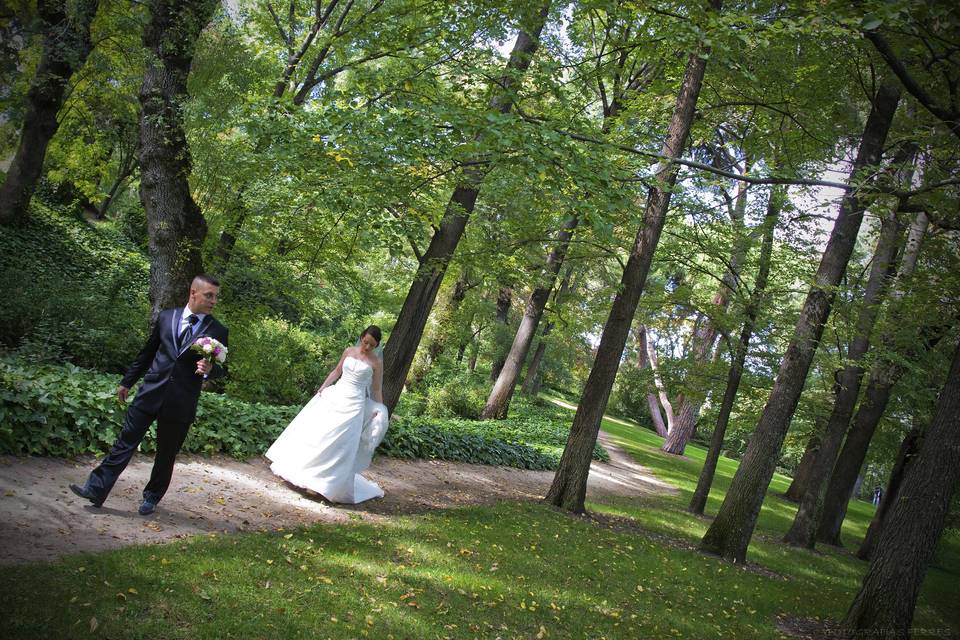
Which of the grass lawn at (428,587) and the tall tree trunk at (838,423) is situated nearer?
the grass lawn at (428,587)

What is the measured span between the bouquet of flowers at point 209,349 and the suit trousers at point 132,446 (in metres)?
0.60

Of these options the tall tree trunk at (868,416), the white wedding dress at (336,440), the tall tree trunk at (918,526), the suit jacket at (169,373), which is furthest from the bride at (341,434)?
the tall tree trunk at (868,416)

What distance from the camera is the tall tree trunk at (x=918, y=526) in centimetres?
619

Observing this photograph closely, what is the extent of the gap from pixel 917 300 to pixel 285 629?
38.0 ft

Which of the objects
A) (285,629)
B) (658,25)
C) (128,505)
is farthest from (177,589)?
(658,25)

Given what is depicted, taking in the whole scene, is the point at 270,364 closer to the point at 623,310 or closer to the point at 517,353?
the point at 623,310

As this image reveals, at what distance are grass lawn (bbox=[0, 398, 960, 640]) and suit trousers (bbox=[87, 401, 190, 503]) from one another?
82 cm

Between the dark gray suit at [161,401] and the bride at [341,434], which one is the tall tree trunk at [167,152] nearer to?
the bride at [341,434]

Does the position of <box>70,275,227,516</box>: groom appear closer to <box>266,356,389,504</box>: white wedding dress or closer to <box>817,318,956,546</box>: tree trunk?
<box>266,356,389,504</box>: white wedding dress

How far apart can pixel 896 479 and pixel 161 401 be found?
16.7 meters

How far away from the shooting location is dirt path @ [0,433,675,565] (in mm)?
4520

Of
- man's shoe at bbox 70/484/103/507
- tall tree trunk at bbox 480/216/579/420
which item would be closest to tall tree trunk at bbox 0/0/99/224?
man's shoe at bbox 70/484/103/507

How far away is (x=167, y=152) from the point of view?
386 inches

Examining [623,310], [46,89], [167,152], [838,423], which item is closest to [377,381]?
[623,310]
